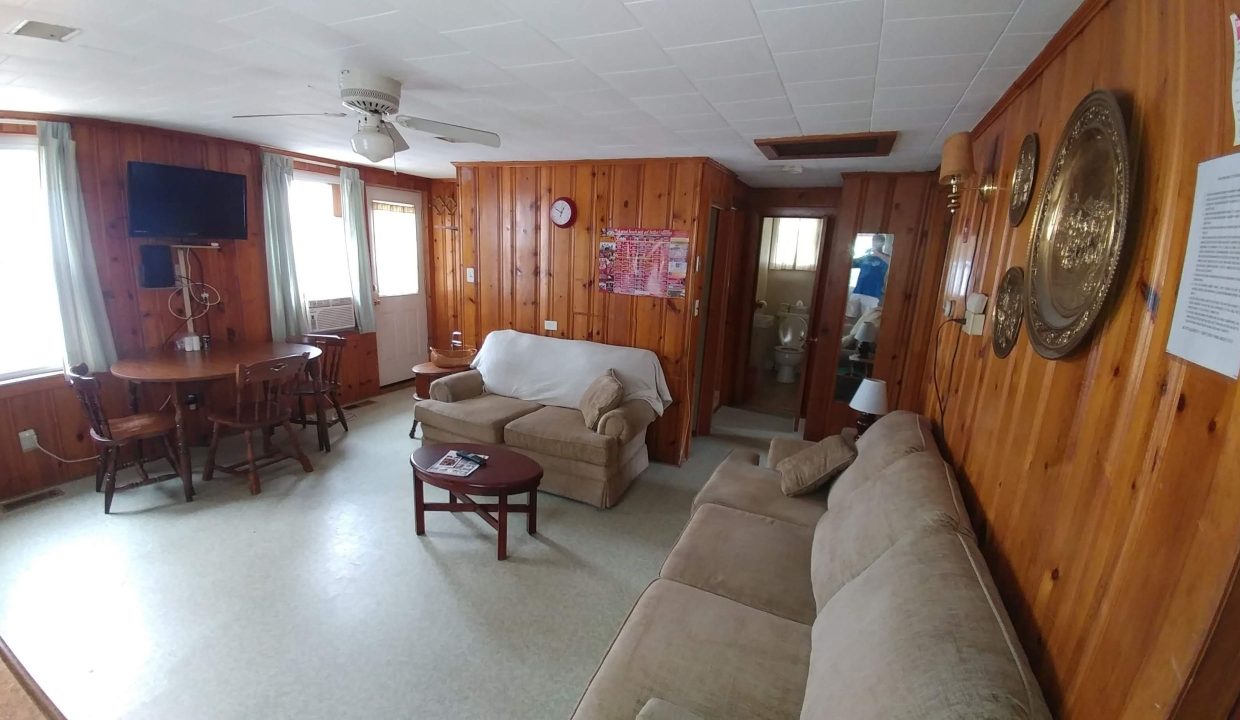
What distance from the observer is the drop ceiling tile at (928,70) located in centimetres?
164

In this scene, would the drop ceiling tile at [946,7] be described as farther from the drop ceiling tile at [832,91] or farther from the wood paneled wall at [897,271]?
the wood paneled wall at [897,271]

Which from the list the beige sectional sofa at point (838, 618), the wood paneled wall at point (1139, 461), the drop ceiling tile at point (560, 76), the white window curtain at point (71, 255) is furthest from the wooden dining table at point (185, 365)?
the wood paneled wall at point (1139, 461)

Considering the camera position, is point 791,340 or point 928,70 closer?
point 928,70

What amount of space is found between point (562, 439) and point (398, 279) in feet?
11.1

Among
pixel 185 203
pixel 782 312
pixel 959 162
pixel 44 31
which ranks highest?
pixel 44 31

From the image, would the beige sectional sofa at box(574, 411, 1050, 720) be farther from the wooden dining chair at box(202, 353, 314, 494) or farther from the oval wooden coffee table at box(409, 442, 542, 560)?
the wooden dining chair at box(202, 353, 314, 494)

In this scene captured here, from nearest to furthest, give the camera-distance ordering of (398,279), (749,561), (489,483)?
(749,561) < (489,483) < (398,279)

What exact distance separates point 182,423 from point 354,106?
235 centimetres

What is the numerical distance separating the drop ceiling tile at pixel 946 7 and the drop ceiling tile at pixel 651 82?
0.77m

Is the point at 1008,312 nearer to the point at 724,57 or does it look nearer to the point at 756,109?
the point at 724,57

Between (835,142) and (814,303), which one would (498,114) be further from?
(814,303)

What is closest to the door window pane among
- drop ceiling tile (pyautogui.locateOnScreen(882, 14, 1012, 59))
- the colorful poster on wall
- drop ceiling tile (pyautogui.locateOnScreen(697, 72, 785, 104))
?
the colorful poster on wall

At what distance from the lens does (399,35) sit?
1.67m

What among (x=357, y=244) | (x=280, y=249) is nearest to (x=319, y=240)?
(x=357, y=244)
